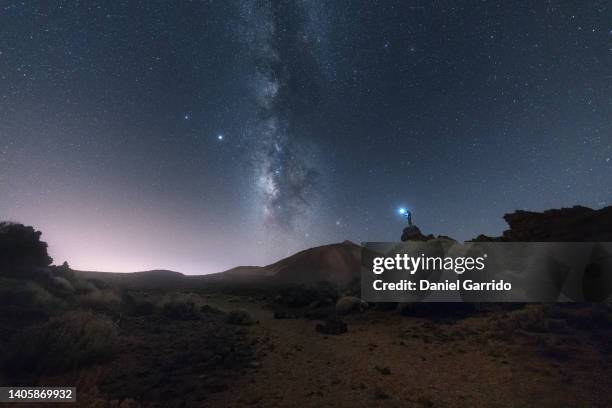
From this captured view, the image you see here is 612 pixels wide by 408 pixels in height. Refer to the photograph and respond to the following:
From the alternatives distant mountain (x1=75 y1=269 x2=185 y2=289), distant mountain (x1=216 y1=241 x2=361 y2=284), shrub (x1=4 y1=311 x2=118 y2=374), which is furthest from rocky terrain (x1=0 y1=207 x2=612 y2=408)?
distant mountain (x1=216 y1=241 x2=361 y2=284)

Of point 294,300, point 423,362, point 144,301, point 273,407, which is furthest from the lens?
point 294,300

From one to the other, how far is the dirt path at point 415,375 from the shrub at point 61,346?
11.7 ft

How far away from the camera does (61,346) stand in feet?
20.9

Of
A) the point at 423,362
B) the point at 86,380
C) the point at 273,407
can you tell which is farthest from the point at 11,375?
the point at 423,362

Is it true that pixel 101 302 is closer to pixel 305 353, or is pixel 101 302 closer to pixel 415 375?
pixel 305 353

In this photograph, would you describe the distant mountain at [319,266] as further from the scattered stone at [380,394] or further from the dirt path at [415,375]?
the scattered stone at [380,394]

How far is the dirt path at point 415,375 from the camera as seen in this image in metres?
5.28

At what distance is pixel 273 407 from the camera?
496 cm

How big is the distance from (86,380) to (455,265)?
47.2 feet

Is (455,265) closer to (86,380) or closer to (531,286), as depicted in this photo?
(531,286)

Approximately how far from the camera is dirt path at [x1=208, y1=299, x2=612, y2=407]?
528 centimetres

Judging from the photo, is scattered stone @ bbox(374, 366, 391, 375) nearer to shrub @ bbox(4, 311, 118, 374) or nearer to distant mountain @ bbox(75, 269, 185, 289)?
shrub @ bbox(4, 311, 118, 374)

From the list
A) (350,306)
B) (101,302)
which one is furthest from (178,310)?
(350,306)

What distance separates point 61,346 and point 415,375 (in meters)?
8.11
